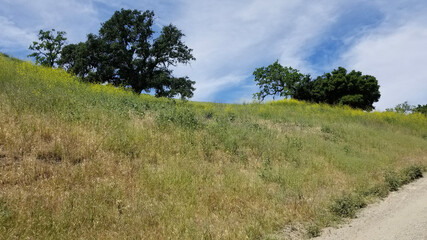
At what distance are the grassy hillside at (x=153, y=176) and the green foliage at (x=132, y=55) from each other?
20.9 m

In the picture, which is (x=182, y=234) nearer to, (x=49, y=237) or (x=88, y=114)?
(x=49, y=237)

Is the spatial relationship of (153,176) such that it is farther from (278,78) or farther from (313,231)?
(278,78)

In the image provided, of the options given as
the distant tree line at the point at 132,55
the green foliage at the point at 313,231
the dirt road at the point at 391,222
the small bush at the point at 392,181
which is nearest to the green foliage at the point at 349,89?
the distant tree line at the point at 132,55

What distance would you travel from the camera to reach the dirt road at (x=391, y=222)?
4.72 metres

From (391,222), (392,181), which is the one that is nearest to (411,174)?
(392,181)

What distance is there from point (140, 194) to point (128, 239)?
1437 mm

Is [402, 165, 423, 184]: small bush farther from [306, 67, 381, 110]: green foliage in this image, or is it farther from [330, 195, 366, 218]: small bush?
[306, 67, 381, 110]: green foliage

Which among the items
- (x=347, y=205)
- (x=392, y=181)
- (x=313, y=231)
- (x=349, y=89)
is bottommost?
(x=313, y=231)

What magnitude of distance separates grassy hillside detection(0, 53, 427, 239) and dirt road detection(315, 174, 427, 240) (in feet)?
1.01

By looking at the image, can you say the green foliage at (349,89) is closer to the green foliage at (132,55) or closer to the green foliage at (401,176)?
the green foliage at (132,55)

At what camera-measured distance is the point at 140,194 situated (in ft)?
17.9

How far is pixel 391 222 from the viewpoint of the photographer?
5.42m

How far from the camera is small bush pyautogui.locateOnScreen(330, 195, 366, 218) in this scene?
594 cm

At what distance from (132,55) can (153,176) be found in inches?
1182
